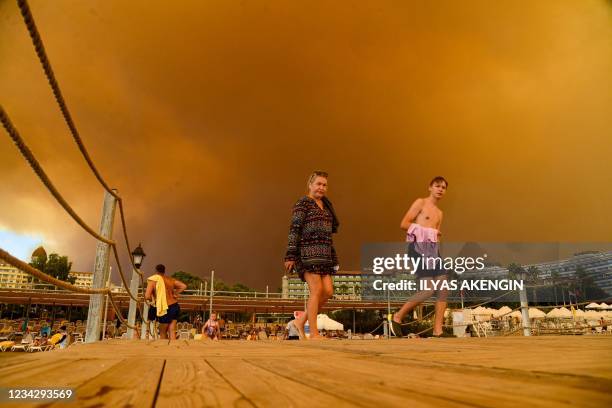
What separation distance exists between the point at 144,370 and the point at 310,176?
3825 mm

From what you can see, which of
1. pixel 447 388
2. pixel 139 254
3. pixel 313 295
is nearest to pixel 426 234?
pixel 313 295

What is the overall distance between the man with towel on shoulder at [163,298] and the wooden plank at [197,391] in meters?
6.46

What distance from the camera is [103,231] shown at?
3.46 m

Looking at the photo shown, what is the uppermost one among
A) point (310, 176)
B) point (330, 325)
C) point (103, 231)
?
point (310, 176)

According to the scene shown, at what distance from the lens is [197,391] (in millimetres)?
746

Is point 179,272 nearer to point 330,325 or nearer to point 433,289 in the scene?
point 330,325

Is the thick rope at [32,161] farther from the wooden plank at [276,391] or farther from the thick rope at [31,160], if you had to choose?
the wooden plank at [276,391]

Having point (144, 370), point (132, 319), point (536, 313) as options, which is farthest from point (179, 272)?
point (144, 370)

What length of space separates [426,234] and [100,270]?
3.38 m

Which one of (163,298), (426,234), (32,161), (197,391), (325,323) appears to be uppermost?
(426,234)

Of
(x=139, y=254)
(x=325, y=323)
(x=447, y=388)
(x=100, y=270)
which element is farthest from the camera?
(x=325, y=323)

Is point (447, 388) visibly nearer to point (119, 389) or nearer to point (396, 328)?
point (119, 389)

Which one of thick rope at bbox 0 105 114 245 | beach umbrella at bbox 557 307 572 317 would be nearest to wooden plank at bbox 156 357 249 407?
thick rope at bbox 0 105 114 245

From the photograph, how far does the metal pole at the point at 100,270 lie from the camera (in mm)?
3258
